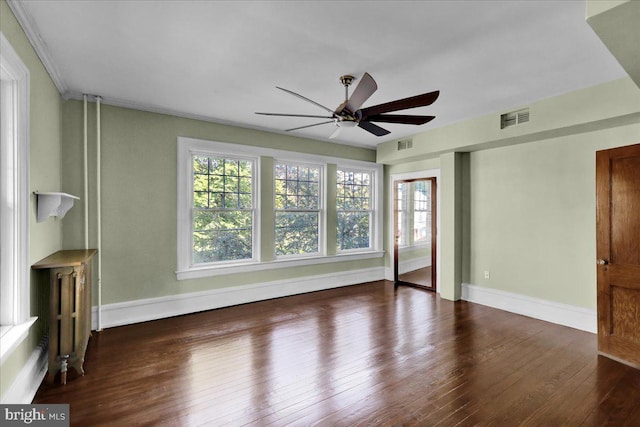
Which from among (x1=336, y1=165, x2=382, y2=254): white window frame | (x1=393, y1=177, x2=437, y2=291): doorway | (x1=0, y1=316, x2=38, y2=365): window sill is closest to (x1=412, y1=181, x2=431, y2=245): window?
(x1=393, y1=177, x2=437, y2=291): doorway

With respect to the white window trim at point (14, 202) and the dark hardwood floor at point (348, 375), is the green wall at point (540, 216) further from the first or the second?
the white window trim at point (14, 202)

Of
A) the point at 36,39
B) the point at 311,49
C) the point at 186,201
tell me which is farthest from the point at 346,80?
the point at 186,201

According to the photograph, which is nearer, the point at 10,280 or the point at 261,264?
the point at 10,280

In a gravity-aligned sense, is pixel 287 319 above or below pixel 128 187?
below

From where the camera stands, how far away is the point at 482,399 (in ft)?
7.88

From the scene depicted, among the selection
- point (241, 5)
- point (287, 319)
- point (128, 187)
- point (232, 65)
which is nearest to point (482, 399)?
Answer: point (287, 319)

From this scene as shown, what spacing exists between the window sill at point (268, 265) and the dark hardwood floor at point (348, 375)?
57cm

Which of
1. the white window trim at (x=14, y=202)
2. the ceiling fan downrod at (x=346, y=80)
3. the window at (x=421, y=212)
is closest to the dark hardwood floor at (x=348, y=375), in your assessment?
the white window trim at (x=14, y=202)

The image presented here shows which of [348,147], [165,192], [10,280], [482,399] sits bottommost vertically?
[482,399]

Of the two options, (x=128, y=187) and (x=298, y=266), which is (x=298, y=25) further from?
(x=298, y=266)

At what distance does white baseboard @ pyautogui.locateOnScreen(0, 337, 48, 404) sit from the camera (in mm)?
2118

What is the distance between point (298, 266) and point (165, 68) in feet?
11.5

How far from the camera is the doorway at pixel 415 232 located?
5660mm

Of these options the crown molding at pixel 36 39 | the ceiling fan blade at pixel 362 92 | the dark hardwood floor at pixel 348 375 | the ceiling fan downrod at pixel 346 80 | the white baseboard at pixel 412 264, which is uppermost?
the crown molding at pixel 36 39
